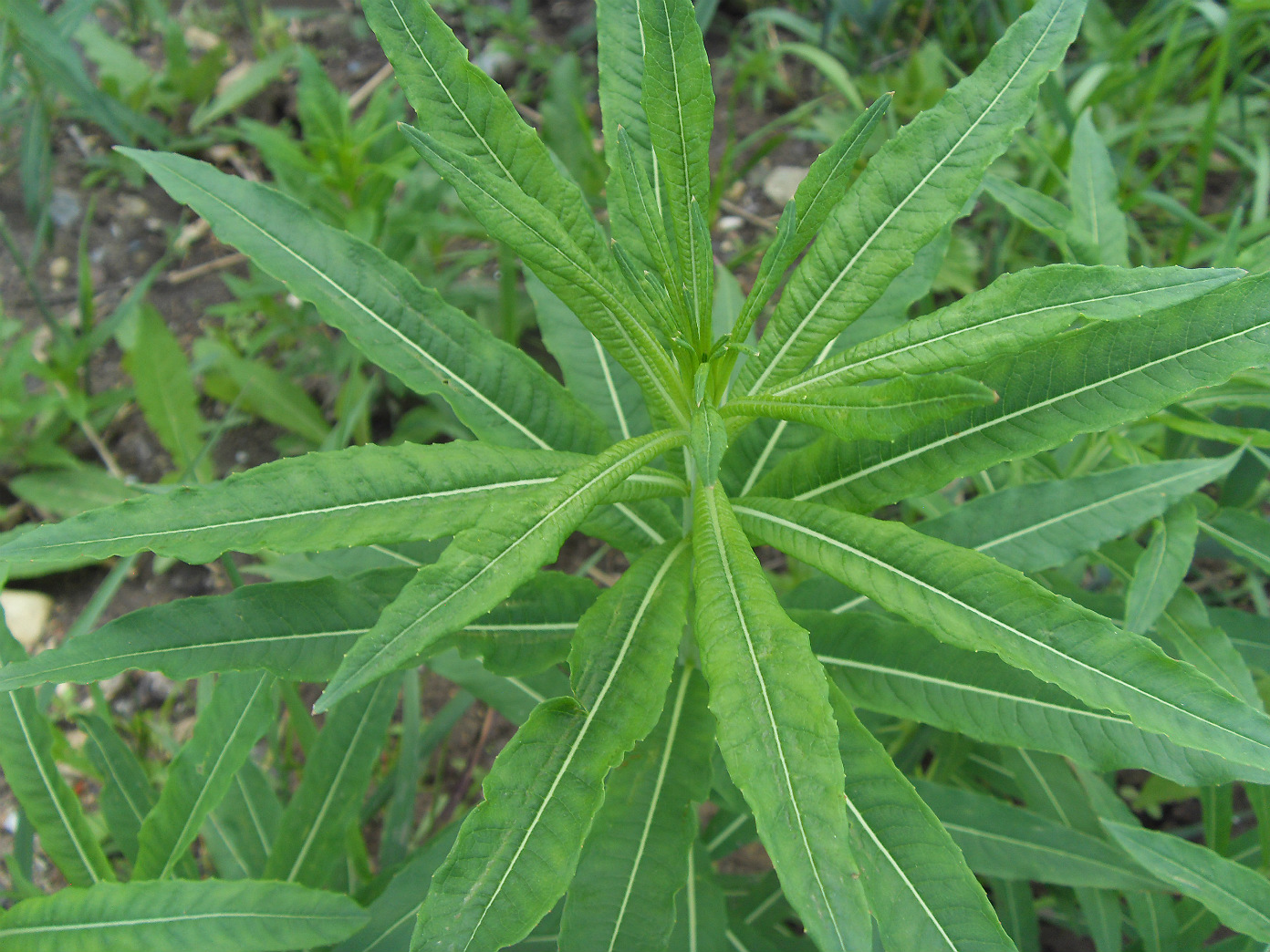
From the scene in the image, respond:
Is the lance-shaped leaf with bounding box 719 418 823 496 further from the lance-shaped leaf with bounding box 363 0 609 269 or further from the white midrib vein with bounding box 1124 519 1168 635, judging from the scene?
the white midrib vein with bounding box 1124 519 1168 635

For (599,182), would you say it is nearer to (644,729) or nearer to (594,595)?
(594,595)

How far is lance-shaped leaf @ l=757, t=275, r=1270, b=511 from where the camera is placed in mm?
1131

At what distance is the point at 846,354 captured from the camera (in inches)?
45.0

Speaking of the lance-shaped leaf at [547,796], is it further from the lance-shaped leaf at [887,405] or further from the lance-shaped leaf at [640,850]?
the lance-shaped leaf at [887,405]

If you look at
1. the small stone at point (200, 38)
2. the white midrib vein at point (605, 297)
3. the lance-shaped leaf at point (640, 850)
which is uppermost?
the small stone at point (200, 38)

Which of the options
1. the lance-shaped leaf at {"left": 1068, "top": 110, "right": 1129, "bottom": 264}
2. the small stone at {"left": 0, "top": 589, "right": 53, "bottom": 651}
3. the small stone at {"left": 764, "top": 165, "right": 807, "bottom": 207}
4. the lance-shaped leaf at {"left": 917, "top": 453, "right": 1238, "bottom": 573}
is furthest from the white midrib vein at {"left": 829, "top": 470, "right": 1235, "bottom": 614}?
the small stone at {"left": 0, "top": 589, "right": 53, "bottom": 651}

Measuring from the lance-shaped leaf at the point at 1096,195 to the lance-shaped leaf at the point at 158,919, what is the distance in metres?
1.97

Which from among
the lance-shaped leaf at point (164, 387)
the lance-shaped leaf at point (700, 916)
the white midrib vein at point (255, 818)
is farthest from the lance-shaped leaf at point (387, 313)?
the lance-shaped leaf at point (164, 387)

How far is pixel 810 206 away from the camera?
1152 millimetres

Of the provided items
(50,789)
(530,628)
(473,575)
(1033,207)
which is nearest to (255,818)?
(50,789)

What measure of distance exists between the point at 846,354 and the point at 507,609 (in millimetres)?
659

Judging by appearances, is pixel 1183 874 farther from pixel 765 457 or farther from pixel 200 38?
pixel 200 38

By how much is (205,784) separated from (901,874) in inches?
43.5

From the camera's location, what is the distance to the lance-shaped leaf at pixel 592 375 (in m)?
Answer: 1.62
